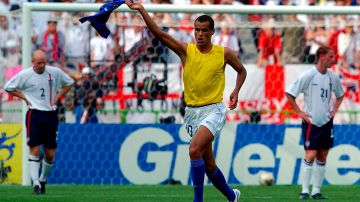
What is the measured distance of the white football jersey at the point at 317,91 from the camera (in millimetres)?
12992

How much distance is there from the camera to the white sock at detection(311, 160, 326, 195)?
12.7 meters

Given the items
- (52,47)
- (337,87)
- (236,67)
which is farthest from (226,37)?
(236,67)

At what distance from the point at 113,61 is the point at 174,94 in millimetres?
1220

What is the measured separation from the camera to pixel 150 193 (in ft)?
43.4

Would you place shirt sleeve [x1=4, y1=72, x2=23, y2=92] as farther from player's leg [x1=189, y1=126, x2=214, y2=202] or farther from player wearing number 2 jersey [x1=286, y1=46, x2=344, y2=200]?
player's leg [x1=189, y1=126, x2=214, y2=202]

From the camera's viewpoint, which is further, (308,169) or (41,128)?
(41,128)

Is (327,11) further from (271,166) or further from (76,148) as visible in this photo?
(76,148)

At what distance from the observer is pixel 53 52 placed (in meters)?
→ 16.4

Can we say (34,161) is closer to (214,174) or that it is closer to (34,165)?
(34,165)

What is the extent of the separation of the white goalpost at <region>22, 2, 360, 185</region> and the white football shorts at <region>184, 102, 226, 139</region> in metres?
5.87

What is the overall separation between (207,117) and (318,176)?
3.43 meters

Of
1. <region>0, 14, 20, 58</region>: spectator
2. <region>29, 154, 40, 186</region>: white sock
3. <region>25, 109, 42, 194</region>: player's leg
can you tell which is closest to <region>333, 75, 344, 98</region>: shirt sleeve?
<region>25, 109, 42, 194</region>: player's leg

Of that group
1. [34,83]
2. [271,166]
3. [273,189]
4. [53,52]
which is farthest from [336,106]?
[53,52]

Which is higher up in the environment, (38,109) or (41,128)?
(38,109)
